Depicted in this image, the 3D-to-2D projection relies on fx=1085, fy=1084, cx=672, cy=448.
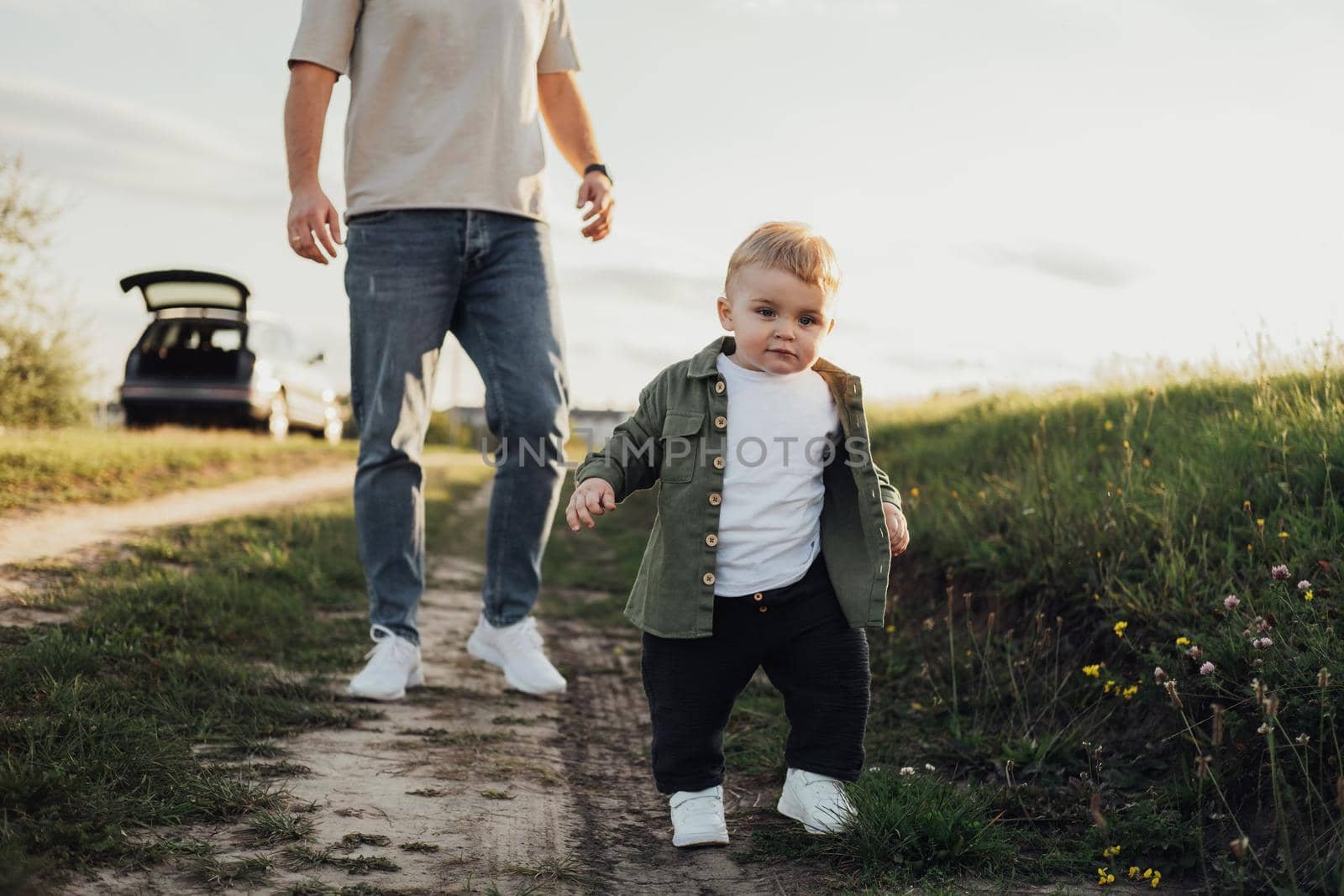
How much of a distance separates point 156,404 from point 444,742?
43.5 feet

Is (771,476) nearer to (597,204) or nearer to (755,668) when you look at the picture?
(755,668)

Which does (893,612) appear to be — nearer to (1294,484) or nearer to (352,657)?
(1294,484)

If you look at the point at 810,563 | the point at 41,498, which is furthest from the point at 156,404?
the point at 810,563

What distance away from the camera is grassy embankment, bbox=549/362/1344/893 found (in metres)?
2.42

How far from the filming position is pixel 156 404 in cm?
1471

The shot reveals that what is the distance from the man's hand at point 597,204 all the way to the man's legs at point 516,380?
197 mm

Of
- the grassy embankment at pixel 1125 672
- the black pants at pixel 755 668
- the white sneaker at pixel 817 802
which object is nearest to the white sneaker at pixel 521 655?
the grassy embankment at pixel 1125 672

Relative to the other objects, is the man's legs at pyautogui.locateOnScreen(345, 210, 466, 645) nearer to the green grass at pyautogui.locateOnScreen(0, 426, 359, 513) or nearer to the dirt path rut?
the dirt path rut

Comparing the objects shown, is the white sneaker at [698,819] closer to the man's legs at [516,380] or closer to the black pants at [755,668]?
the black pants at [755,668]

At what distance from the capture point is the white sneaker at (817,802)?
2525mm

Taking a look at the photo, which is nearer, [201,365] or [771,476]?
[771,476]

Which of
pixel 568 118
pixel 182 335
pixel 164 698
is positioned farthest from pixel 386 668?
pixel 182 335

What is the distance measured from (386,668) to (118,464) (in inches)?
206

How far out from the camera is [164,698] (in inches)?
123
